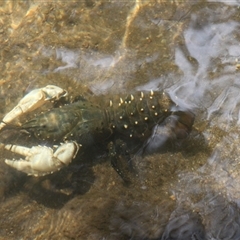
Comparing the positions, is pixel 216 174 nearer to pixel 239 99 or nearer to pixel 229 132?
pixel 229 132

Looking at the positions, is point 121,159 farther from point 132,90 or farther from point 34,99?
point 34,99

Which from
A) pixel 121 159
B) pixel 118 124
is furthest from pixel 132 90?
pixel 121 159

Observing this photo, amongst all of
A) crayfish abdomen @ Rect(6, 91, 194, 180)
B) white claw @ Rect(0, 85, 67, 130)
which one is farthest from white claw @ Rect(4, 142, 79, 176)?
white claw @ Rect(0, 85, 67, 130)

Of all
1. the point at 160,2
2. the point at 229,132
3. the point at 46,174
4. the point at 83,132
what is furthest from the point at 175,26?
the point at 46,174

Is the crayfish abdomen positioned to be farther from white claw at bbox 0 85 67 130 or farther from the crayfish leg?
white claw at bbox 0 85 67 130

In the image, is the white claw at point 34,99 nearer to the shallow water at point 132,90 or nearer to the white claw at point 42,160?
the shallow water at point 132,90

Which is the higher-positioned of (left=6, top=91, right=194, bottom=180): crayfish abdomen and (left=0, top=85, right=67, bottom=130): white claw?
(left=0, top=85, right=67, bottom=130): white claw

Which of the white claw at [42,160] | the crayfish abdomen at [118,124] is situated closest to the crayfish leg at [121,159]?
the crayfish abdomen at [118,124]
